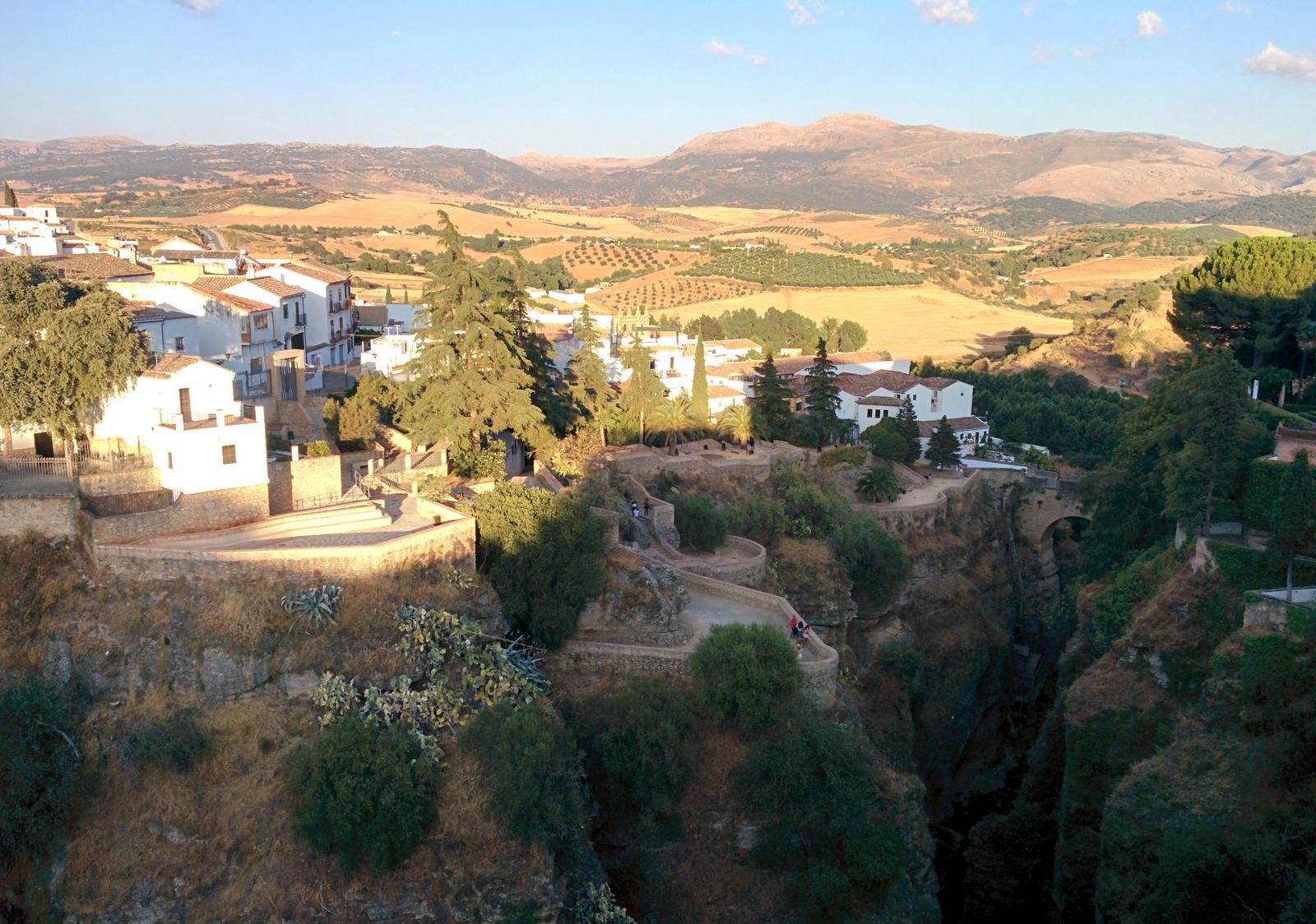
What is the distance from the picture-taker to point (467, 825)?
58.2 feet

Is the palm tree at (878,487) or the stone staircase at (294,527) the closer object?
the stone staircase at (294,527)

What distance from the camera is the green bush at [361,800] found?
56.0 ft

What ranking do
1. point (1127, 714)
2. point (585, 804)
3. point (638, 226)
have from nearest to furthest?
point (585, 804)
point (1127, 714)
point (638, 226)

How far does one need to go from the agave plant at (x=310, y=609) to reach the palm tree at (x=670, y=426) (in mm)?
16775

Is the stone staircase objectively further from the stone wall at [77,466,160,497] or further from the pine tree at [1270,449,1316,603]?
the pine tree at [1270,449,1316,603]

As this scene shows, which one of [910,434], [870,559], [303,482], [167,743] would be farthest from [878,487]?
[167,743]

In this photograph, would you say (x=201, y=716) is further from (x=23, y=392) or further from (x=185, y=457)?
(x=23, y=392)

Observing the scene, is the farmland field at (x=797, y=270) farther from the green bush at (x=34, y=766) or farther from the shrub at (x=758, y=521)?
the green bush at (x=34, y=766)

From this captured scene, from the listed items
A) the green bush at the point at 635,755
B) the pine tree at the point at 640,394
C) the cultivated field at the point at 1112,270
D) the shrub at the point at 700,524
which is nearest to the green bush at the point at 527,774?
the green bush at the point at 635,755

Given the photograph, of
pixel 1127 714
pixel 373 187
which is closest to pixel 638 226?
pixel 373 187

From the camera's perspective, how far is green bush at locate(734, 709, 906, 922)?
67.5 ft

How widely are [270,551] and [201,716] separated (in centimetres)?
290

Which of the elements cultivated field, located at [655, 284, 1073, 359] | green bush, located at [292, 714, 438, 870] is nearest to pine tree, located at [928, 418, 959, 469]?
cultivated field, located at [655, 284, 1073, 359]

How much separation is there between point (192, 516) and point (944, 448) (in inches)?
1129
